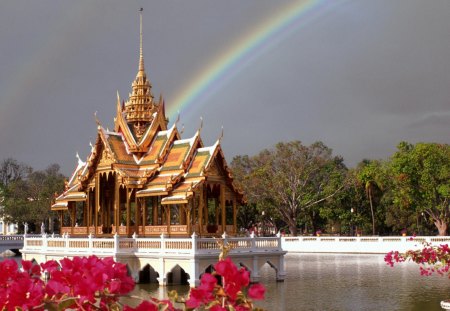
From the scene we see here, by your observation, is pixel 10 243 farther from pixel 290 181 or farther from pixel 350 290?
pixel 350 290

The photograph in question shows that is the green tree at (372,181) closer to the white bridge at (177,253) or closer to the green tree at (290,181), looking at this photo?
the green tree at (290,181)

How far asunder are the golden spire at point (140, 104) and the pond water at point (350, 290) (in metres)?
10.1

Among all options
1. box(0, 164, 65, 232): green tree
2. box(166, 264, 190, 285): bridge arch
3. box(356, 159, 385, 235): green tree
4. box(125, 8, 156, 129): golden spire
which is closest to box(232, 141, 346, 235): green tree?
box(356, 159, 385, 235): green tree

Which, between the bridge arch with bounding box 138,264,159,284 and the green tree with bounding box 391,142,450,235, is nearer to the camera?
the bridge arch with bounding box 138,264,159,284

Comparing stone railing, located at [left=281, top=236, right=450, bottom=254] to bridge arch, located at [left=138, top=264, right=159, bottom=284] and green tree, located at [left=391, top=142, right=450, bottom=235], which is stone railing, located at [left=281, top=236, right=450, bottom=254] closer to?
green tree, located at [left=391, top=142, right=450, bottom=235]

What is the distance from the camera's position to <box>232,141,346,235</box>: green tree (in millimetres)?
61406

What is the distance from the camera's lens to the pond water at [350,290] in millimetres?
19219

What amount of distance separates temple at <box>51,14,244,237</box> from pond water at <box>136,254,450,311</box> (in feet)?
12.2

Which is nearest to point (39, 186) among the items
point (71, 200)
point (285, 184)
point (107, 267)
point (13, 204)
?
point (13, 204)

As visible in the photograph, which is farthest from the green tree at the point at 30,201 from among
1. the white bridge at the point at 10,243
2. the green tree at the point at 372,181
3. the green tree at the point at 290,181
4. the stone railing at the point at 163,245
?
the stone railing at the point at 163,245

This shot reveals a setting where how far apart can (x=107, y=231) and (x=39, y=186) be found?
1892 inches

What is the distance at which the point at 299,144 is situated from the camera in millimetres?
61969

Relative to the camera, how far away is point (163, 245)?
25016mm

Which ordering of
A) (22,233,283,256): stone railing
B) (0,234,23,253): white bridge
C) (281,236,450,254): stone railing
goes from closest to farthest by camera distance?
(22,233,283,256): stone railing, (281,236,450,254): stone railing, (0,234,23,253): white bridge
